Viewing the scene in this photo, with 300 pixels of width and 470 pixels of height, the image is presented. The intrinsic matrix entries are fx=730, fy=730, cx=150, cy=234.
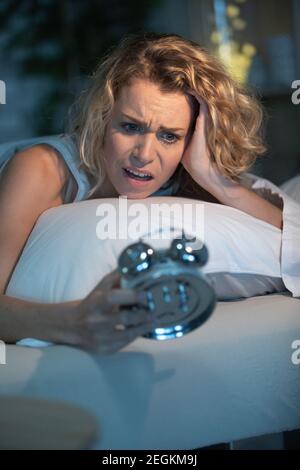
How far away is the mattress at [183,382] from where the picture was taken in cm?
95

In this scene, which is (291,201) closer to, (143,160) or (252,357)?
(143,160)

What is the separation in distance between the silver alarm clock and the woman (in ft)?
1.50

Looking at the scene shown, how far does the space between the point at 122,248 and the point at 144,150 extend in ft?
0.85

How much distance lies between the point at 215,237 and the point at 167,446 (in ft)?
1.22

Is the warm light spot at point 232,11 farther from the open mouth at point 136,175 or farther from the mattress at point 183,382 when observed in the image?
the mattress at point 183,382

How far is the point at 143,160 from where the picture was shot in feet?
4.39

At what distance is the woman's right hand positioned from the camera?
34.0 inches

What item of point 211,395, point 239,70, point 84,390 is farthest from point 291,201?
point 239,70

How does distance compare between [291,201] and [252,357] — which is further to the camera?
[291,201]

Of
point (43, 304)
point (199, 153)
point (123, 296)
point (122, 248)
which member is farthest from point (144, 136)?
point (123, 296)

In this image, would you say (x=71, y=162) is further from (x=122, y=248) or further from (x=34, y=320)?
(x=34, y=320)

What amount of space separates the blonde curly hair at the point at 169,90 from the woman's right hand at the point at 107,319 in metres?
0.50

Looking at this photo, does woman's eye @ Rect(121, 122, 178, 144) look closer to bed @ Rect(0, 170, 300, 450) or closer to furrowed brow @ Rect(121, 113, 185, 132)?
furrowed brow @ Rect(121, 113, 185, 132)
